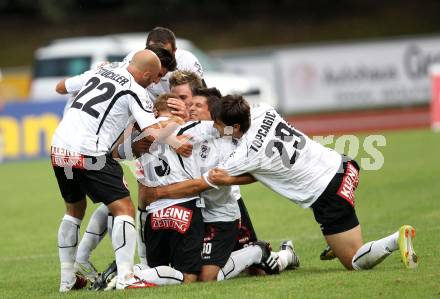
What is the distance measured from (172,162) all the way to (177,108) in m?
0.48

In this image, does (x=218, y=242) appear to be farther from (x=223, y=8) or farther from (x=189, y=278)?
(x=223, y=8)

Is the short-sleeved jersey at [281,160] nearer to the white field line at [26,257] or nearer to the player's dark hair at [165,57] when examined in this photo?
the player's dark hair at [165,57]

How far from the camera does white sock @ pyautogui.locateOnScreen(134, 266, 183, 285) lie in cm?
798

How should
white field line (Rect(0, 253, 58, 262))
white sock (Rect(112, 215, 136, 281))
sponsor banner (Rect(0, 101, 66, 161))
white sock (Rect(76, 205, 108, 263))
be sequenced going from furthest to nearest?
sponsor banner (Rect(0, 101, 66, 161)), white field line (Rect(0, 253, 58, 262)), white sock (Rect(76, 205, 108, 263)), white sock (Rect(112, 215, 136, 281))

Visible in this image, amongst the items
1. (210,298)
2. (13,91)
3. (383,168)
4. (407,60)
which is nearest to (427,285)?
(210,298)

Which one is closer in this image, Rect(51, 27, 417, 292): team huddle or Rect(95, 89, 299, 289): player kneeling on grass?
Rect(51, 27, 417, 292): team huddle

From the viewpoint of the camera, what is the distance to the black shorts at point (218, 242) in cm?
830

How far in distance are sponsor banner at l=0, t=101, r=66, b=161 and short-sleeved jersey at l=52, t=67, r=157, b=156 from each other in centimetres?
1405

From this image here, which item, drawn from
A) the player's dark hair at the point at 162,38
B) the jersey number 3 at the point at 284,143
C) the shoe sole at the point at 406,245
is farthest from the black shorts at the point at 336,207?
the player's dark hair at the point at 162,38

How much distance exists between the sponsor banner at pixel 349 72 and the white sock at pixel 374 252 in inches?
805

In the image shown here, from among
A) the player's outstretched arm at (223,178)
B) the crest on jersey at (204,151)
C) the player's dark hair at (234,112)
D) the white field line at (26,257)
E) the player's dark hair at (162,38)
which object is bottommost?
the white field line at (26,257)

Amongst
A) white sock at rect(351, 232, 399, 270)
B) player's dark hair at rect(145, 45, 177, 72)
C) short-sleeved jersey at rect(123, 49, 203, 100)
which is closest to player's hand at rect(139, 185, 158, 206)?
player's dark hair at rect(145, 45, 177, 72)

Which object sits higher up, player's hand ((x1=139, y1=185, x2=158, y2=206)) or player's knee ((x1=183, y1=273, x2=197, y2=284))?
player's hand ((x1=139, y1=185, x2=158, y2=206))

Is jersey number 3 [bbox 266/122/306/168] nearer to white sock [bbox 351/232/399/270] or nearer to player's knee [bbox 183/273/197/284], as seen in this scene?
white sock [bbox 351/232/399/270]
